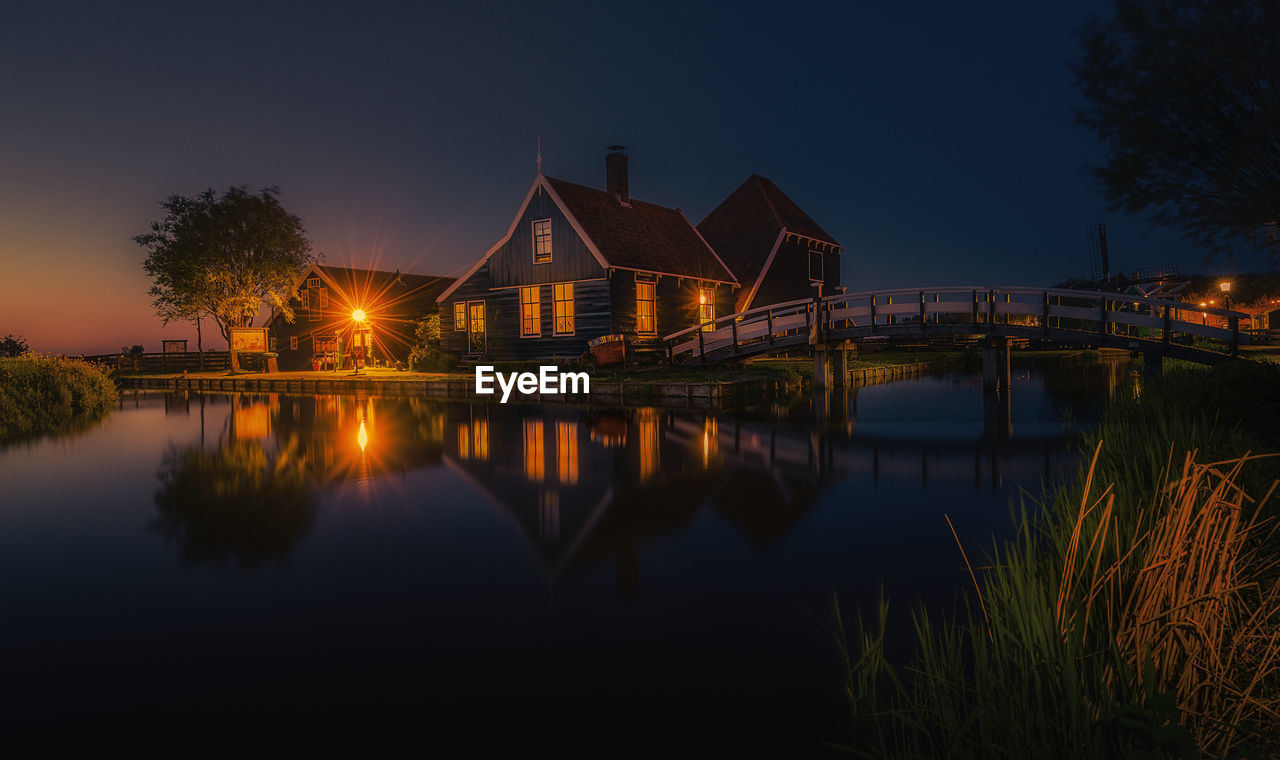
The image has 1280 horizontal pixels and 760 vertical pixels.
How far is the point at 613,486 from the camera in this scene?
984 centimetres

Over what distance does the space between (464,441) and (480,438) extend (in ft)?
1.51

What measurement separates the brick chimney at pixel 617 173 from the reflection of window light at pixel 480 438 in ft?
59.5

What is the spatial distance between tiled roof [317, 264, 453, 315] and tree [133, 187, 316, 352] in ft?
10.6

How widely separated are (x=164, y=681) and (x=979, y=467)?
10.4 metres

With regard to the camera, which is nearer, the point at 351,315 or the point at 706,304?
the point at 706,304

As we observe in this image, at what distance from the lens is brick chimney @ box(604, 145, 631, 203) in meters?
33.3

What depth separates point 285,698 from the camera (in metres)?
4.10

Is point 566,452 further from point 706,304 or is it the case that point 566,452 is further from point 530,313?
point 706,304

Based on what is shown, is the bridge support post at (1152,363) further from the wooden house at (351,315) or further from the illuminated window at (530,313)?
the wooden house at (351,315)

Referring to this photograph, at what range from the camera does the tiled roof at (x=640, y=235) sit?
29750 mm

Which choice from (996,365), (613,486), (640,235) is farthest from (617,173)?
(613,486)

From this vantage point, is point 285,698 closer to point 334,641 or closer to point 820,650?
point 334,641

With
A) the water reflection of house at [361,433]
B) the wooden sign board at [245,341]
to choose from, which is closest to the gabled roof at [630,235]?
the water reflection of house at [361,433]

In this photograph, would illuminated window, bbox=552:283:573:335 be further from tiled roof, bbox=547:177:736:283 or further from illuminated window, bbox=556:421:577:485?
illuminated window, bbox=556:421:577:485
